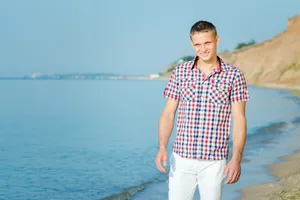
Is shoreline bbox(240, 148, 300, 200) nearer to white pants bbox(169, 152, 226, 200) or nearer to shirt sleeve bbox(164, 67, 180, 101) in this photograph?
white pants bbox(169, 152, 226, 200)

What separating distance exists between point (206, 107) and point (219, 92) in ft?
0.43

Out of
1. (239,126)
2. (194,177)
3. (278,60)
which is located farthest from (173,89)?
(278,60)

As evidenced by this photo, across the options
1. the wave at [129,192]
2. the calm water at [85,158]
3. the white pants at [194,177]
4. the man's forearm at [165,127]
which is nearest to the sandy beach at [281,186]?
the calm water at [85,158]

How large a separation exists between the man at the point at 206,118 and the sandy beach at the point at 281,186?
9.28 ft

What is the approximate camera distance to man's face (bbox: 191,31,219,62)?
3857mm

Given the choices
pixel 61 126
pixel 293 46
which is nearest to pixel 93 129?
pixel 61 126

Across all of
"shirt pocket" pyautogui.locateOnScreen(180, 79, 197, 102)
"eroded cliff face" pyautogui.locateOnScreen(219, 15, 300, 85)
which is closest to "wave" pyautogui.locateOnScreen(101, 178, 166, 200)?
"shirt pocket" pyautogui.locateOnScreen(180, 79, 197, 102)

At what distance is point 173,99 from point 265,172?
685cm

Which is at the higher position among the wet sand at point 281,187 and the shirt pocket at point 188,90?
the shirt pocket at point 188,90

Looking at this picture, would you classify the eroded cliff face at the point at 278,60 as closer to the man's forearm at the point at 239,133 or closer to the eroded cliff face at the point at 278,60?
the eroded cliff face at the point at 278,60

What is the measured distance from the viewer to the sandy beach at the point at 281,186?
6.89 metres

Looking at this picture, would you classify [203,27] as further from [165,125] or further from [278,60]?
[278,60]

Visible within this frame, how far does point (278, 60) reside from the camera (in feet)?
257

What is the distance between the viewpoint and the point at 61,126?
86.3 feet
